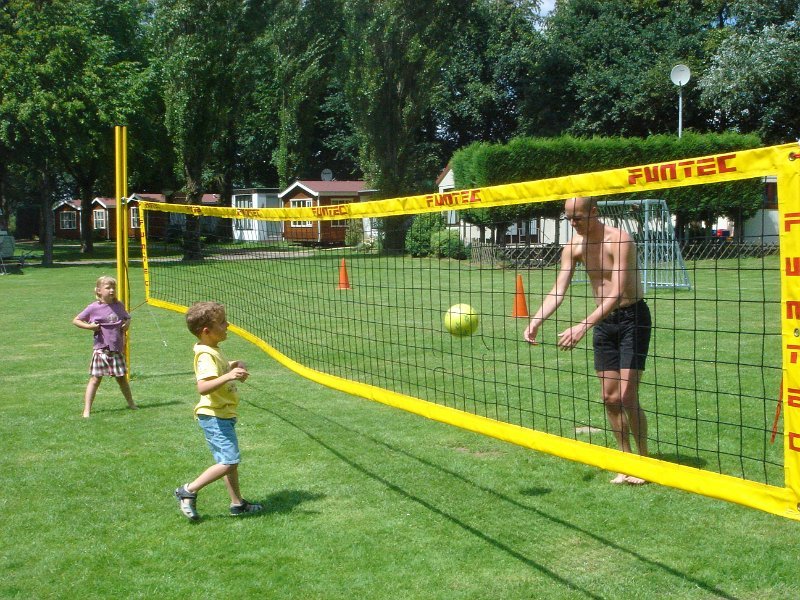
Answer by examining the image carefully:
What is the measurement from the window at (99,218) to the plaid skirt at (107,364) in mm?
63125

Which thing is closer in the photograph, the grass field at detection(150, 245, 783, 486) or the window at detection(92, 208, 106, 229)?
the grass field at detection(150, 245, 783, 486)

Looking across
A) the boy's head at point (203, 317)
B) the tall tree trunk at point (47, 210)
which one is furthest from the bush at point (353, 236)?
the tall tree trunk at point (47, 210)

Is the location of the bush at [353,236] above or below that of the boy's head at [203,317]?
above

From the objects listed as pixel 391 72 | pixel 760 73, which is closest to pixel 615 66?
pixel 760 73

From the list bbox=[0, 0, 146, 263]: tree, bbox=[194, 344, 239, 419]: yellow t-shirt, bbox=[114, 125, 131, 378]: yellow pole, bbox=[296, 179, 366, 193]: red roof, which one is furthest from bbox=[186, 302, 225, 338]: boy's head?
bbox=[296, 179, 366, 193]: red roof

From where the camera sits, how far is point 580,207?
5574 millimetres

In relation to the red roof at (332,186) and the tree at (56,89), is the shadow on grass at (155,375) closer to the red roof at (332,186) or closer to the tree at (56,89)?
the tree at (56,89)

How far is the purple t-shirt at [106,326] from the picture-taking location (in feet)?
27.1

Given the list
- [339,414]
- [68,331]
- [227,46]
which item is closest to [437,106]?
[227,46]

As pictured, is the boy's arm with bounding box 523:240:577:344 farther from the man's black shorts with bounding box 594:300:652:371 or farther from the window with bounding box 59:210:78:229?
→ the window with bounding box 59:210:78:229

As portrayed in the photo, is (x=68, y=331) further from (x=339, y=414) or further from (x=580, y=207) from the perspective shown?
(x=580, y=207)

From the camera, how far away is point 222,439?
5.39 m

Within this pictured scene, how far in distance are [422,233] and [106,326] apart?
3226 millimetres

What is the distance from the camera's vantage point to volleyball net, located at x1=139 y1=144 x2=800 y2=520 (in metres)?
3.61
